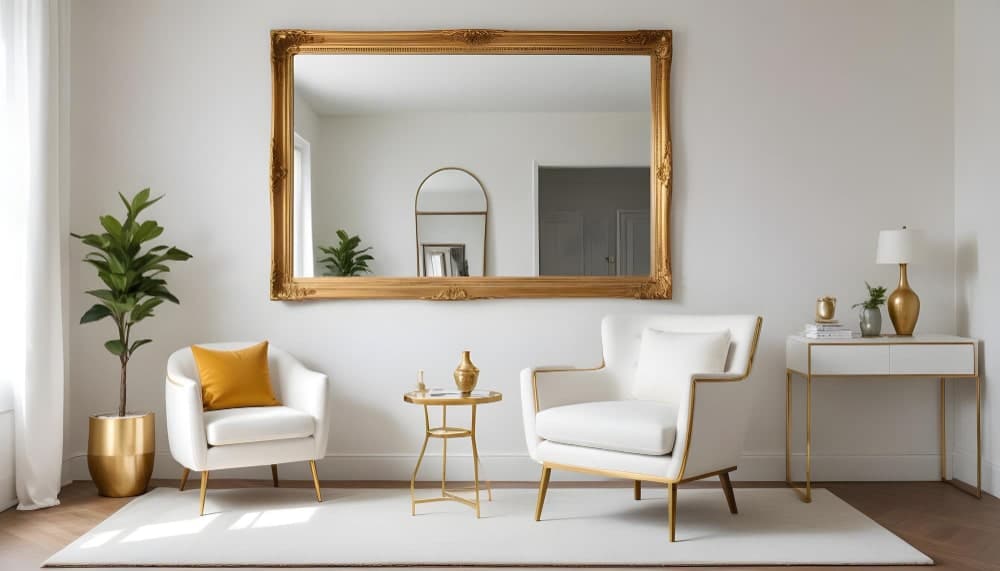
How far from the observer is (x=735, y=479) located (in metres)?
4.52

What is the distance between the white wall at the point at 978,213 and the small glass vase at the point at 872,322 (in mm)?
556

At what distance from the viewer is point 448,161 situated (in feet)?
15.0

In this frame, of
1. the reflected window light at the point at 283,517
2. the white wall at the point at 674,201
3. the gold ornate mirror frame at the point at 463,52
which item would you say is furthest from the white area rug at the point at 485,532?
the gold ornate mirror frame at the point at 463,52

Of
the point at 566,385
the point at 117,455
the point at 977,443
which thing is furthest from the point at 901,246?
the point at 117,455

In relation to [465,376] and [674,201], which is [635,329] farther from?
[465,376]

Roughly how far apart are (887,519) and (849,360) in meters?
0.76

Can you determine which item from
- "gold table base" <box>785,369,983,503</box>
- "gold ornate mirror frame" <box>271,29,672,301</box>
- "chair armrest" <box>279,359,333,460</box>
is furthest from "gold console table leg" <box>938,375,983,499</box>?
"chair armrest" <box>279,359,333,460</box>

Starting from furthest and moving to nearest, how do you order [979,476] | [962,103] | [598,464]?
[962,103], [979,476], [598,464]

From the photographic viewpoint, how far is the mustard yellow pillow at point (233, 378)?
4.12 meters

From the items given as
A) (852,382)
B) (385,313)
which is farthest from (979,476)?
(385,313)

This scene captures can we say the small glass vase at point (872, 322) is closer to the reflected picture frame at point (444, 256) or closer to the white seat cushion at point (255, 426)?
the reflected picture frame at point (444, 256)

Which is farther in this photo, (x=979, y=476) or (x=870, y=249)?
(x=870, y=249)

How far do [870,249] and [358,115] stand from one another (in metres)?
2.94

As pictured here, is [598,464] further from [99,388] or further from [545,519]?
[99,388]
